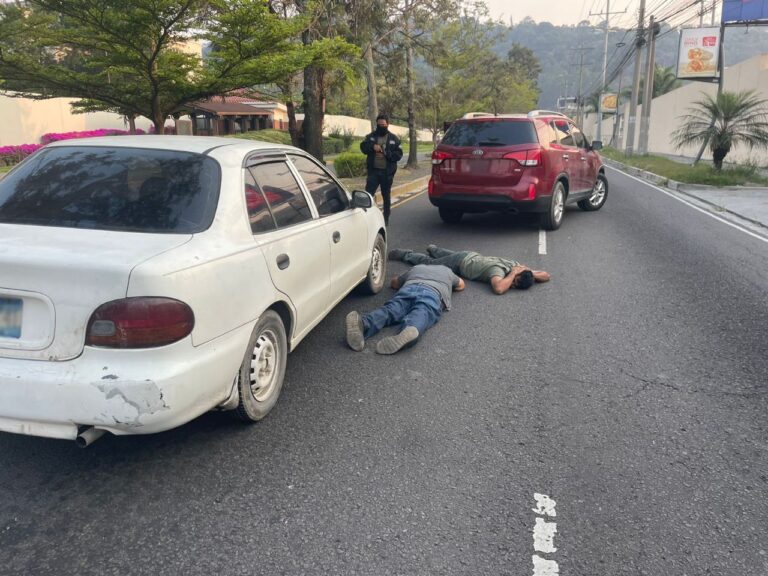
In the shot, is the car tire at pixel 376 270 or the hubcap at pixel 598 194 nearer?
the car tire at pixel 376 270

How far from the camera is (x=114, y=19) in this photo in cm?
753

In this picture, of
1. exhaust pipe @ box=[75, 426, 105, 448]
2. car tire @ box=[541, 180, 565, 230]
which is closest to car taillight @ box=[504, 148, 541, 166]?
car tire @ box=[541, 180, 565, 230]

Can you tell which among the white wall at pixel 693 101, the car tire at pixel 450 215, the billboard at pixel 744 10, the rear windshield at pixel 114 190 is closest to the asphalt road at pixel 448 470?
the rear windshield at pixel 114 190

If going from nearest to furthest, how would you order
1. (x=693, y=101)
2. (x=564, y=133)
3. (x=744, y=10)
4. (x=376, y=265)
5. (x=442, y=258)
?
(x=376, y=265), (x=442, y=258), (x=564, y=133), (x=744, y=10), (x=693, y=101)

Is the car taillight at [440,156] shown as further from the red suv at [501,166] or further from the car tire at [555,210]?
the car tire at [555,210]

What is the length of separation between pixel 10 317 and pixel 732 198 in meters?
16.5

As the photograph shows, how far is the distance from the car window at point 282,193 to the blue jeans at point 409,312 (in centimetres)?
110

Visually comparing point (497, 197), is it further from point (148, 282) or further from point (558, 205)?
point (148, 282)

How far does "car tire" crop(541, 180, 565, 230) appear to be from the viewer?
990 cm

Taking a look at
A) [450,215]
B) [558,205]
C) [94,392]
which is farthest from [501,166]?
[94,392]

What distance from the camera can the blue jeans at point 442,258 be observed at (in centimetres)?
678

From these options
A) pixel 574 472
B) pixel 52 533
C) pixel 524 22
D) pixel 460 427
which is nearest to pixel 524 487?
pixel 574 472

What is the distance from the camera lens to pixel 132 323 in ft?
8.89

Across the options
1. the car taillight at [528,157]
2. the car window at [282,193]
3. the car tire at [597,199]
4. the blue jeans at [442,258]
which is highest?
the car taillight at [528,157]
